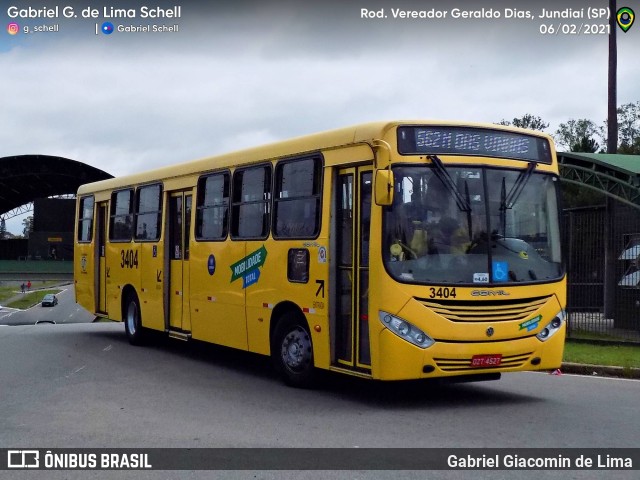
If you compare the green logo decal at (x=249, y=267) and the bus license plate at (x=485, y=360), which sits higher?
the green logo decal at (x=249, y=267)

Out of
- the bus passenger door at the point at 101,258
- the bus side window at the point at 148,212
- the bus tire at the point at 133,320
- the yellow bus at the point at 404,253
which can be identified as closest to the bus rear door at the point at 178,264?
the bus side window at the point at 148,212

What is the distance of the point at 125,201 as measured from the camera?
1762cm

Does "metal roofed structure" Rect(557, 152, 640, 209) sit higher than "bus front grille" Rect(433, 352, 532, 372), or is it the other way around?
"metal roofed structure" Rect(557, 152, 640, 209)

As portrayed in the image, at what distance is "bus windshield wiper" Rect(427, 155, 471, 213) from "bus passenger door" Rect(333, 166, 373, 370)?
78cm

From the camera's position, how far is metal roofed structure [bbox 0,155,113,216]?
58844mm

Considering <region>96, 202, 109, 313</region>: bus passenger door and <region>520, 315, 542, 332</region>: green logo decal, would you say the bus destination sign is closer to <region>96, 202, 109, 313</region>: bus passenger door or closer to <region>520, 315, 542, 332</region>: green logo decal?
<region>520, 315, 542, 332</region>: green logo decal

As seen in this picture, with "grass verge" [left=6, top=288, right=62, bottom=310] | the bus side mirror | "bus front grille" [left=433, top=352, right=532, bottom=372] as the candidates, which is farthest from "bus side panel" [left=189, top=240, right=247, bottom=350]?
"grass verge" [left=6, top=288, right=62, bottom=310]

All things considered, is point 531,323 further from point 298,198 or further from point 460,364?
point 298,198

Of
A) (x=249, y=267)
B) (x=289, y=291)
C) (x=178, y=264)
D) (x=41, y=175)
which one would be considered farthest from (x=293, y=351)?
(x=41, y=175)

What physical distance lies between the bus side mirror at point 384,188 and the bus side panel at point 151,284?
23.6ft

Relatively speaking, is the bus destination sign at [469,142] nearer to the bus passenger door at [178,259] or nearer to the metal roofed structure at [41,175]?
the bus passenger door at [178,259]

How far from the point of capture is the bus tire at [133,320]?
1688cm

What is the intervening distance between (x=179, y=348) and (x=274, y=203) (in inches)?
242

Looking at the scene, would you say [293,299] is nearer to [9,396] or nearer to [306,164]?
[306,164]
